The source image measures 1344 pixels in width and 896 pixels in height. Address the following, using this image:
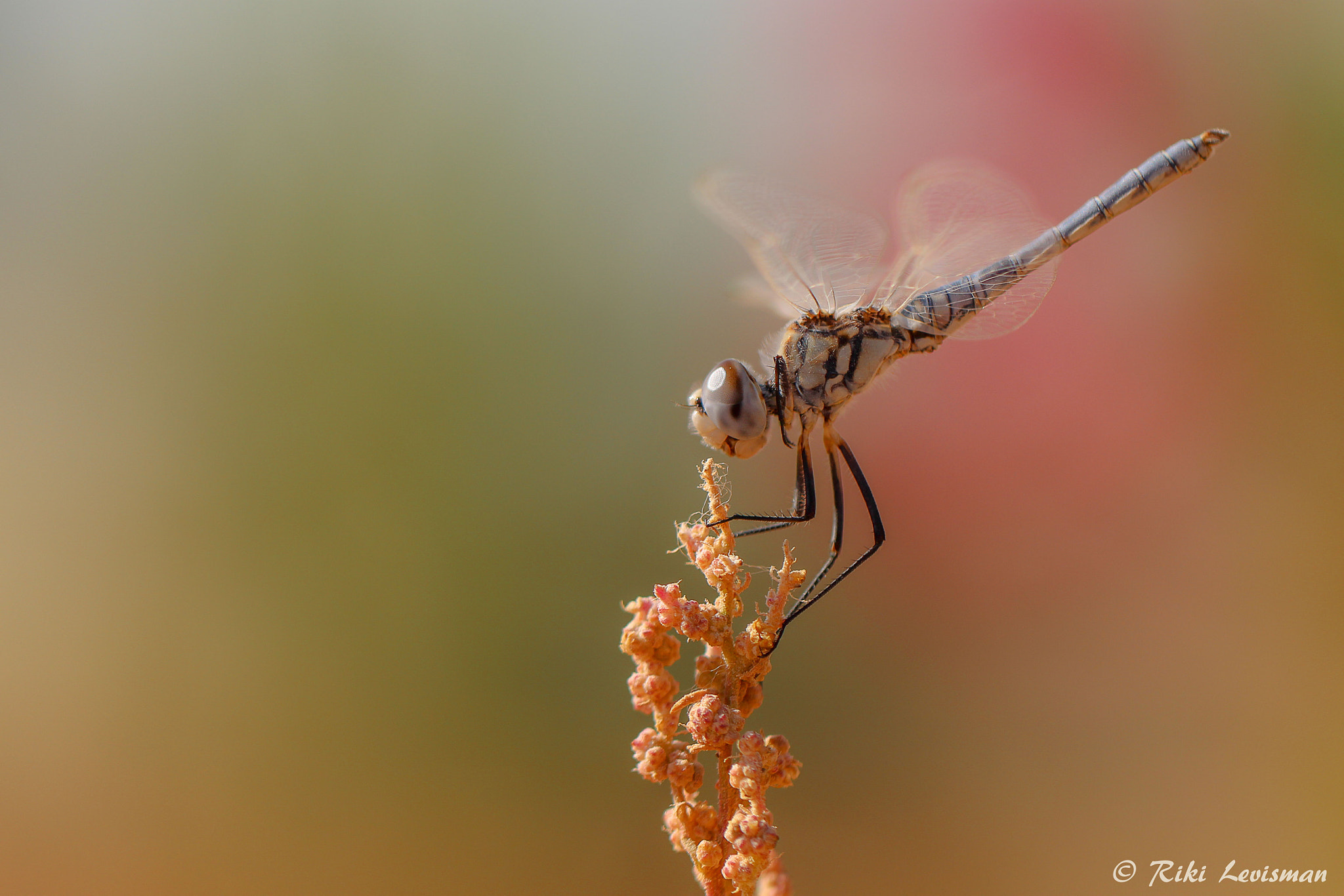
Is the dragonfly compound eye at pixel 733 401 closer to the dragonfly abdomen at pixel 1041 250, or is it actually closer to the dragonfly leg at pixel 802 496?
the dragonfly leg at pixel 802 496

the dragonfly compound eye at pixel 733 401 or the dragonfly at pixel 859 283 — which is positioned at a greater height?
the dragonfly at pixel 859 283

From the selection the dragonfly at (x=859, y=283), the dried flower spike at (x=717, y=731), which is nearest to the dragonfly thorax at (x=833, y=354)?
the dragonfly at (x=859, y=283)

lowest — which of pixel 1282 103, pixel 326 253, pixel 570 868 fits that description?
pixel 570 868

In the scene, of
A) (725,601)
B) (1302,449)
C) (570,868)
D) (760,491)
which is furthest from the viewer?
(760,491)

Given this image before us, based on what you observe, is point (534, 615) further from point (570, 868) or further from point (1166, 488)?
point (1166, 488)

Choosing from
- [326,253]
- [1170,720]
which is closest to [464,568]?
[326,253]
